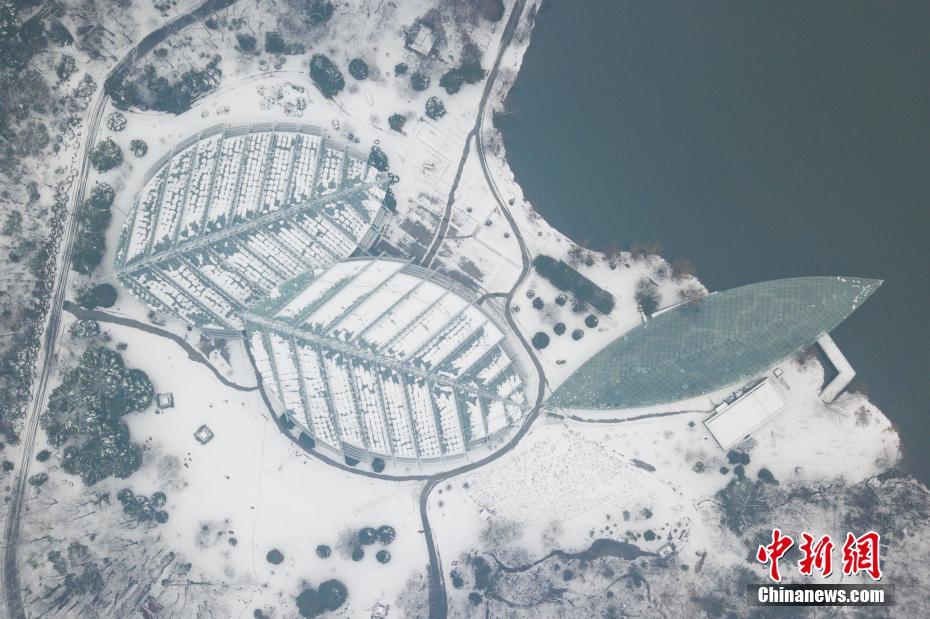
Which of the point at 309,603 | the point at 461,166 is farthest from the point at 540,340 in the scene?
the point at 309,603

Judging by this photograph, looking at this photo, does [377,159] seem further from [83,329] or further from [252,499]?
[252,499]

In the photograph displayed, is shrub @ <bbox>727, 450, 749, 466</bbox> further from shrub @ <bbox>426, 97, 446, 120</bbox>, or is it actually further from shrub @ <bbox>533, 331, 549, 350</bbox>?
shrub @ <bbox>426, 97, 446, 120</bbox>

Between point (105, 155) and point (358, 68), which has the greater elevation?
point (358, 68)

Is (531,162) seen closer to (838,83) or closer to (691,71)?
(691,71)

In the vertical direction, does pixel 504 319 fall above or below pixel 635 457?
above

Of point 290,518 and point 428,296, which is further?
point 290,518

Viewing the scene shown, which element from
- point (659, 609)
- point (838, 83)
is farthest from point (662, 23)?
point (659, 609)

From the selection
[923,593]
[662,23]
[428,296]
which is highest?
[662,23]
